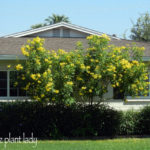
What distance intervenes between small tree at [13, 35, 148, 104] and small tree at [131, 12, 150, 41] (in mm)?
33677

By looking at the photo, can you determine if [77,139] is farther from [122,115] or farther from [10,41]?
[10,41]

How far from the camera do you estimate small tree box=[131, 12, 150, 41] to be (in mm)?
44662

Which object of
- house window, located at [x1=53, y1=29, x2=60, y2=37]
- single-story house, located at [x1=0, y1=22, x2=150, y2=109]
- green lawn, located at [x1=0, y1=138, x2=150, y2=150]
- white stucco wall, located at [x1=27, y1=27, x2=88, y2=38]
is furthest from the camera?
house window, located at [x1=53, y1=29, x2=60, y2=37]

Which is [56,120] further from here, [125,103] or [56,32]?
[56,32]

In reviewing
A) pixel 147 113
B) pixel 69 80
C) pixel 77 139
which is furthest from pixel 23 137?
pixel 147 113

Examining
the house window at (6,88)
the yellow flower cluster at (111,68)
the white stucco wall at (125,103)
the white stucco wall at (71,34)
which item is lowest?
the white stucco wall at (125,103)

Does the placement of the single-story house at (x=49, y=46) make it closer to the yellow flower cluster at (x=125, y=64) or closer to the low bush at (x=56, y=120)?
the low bush at (x=56, y=120)

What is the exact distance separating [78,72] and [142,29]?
1386 inches

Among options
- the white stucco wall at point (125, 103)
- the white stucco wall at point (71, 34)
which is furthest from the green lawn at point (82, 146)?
the white stucco wall at point (71, 34)

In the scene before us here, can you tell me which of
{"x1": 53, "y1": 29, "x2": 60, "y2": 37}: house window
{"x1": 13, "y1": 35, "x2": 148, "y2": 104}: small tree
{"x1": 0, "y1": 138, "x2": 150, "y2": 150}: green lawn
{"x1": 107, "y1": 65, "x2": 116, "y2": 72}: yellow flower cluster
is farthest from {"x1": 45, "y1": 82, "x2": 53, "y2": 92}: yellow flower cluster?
{"x1": 53, "y1": 29, "x2": 60, "y2": 37}: house window

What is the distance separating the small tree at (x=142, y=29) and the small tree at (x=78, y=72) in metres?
33.7

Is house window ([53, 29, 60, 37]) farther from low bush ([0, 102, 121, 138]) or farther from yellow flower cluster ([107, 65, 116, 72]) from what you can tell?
yellow flower cluster ([107, 65, 116, 72])

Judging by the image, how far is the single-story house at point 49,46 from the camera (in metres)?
14.3

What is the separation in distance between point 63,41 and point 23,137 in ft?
19.6
